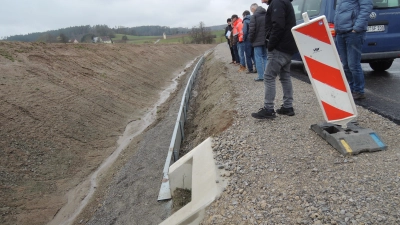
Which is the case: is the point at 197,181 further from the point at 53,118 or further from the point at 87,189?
the point at 53,118

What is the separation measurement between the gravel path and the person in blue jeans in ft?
3.33

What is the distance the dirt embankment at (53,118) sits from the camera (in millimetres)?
5480

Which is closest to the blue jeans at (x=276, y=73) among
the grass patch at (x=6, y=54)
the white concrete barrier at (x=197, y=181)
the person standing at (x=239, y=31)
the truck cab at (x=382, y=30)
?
the white concrete barrier at (x=197, y=181)

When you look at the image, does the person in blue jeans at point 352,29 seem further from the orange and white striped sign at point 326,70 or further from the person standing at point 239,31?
the person standing at point 239,31

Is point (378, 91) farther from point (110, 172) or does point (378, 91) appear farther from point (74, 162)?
point (74, 162)

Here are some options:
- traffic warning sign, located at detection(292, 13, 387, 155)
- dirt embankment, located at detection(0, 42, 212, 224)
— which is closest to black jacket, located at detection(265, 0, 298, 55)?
traffic warning sign, located at detection(292, 13, 387, 155)

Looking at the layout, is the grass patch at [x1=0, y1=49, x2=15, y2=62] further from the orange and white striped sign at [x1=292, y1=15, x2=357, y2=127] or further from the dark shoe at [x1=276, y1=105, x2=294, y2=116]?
the orange and white striped sign at [x1=292, y1=15, x2=357, y2=127]

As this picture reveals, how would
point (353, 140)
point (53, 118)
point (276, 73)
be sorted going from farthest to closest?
point (53, 118), point (276, 73), point (353, 140)

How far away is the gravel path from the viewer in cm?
258

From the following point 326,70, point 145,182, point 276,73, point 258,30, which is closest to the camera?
point 326,70

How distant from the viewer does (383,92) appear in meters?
6.12

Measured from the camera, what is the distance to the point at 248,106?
5859mm

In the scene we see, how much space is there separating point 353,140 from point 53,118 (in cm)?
725

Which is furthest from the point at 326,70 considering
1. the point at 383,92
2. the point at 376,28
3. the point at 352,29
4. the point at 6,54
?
the point at 6,54
